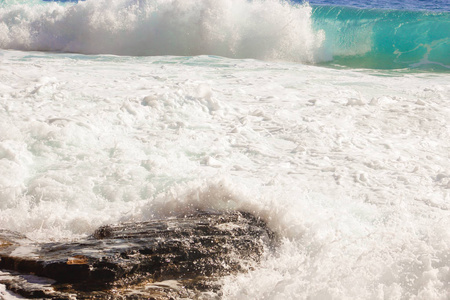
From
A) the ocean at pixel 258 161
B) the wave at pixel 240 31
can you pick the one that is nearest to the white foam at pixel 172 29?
the wave at pixel 240 31

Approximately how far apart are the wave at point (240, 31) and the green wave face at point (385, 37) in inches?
1.1

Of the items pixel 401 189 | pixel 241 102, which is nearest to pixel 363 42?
pixel 241 102

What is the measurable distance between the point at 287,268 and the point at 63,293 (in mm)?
1418

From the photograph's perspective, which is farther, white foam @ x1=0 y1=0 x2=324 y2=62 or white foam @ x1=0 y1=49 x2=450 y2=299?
white foam @ x1=0 y1=0 x2=324 y2=62

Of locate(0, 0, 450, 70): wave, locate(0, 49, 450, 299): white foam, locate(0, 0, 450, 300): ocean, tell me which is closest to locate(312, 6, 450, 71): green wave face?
locate(0, 0, 450, 70): wave

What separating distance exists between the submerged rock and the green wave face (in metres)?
10.4

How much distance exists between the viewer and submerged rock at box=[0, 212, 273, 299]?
2.54m

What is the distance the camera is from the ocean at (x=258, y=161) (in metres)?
3.00

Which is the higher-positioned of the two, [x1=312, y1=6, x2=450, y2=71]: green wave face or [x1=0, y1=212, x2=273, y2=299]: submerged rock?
[x1=312, y1=6, x2=450, y2=71]: green wave face

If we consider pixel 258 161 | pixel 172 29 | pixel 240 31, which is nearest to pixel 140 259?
pixel 258 161

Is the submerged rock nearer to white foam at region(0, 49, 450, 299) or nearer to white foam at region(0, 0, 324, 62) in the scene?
white foam at region(0, 49, 450, 299)

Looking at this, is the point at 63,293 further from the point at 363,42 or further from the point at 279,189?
the point at 363,42

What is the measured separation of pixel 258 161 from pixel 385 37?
1082 centimetres

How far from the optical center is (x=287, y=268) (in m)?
2.99
